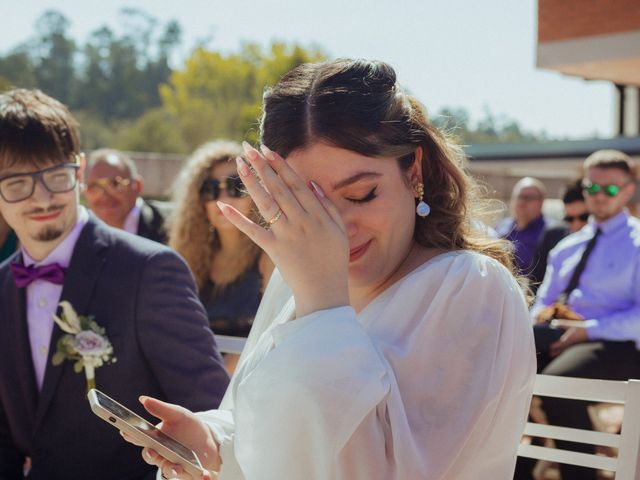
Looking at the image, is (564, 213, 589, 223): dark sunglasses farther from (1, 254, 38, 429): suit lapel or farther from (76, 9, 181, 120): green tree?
(76, 9, 181, 120): green tree

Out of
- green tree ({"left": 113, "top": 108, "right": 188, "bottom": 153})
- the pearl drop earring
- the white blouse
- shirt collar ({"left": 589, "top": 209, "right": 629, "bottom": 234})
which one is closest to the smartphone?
the white blouse

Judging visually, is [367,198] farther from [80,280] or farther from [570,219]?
[570,219]

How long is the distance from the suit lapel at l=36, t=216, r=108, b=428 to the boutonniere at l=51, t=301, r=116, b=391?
3cm

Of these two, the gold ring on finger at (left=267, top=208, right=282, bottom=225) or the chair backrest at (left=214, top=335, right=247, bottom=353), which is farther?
the chair backrest at (left=214, top=335, right=247, bottom=353)

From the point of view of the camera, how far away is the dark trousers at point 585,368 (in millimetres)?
4824

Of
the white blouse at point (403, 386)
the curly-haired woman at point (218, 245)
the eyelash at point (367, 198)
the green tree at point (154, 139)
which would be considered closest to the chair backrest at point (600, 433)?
the white blouse at point (403, 386)

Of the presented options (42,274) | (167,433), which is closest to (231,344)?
(42,274)

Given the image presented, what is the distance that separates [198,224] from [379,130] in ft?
12.2

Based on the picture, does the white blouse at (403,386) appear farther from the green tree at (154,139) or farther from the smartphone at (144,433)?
the green tree at (154,139)

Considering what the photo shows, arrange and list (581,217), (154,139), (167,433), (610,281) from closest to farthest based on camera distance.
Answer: (167,433) → (610,281) → (581,217) → (154,139)

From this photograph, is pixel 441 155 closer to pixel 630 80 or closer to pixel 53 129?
pixel 53 129

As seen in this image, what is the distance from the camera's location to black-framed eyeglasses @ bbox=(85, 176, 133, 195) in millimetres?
6707

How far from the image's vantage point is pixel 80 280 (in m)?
2.90

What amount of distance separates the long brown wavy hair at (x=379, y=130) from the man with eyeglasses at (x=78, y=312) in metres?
1.00
